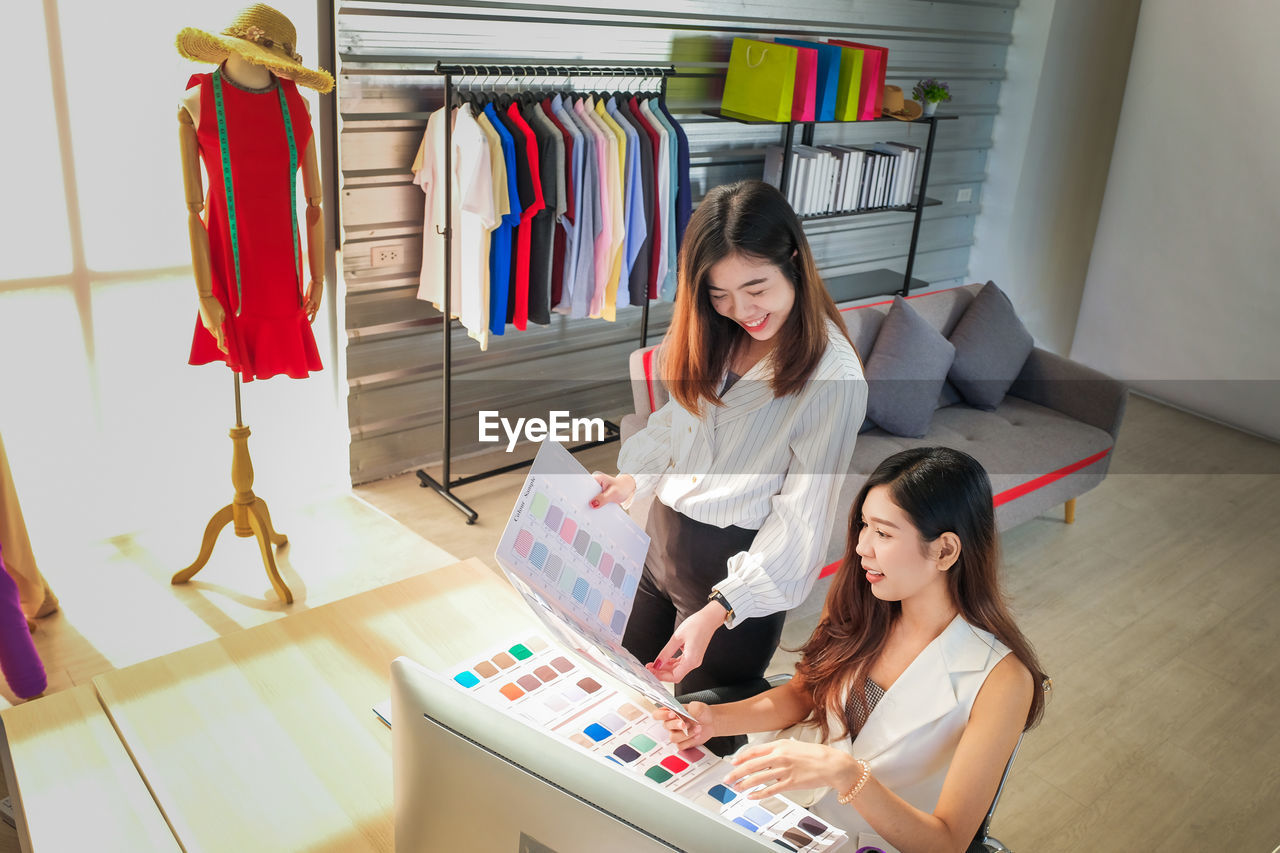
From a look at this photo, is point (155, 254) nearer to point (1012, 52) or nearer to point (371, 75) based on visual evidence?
point (371, 75)

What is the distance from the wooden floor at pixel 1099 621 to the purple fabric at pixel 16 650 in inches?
5.0

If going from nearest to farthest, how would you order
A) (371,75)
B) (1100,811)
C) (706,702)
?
1. (706,702)
2. (1100,811)
3. (371,75)

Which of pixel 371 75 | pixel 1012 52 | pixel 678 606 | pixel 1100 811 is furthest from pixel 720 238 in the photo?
pixel 1012 52

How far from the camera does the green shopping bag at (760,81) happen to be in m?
4.54

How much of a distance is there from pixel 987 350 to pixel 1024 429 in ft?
1.20

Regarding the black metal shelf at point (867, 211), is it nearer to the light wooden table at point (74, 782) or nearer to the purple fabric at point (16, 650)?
the purple fabric at point (16, 650)

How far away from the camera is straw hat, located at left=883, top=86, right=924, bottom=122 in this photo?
5242 mm

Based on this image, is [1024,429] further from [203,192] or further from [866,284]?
[203,192]

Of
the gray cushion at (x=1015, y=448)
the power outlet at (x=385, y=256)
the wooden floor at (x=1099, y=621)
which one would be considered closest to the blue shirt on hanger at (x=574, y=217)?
the power outlet at (x=385, y=256)

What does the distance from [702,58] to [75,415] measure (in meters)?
3.01

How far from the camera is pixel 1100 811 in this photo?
2.79m

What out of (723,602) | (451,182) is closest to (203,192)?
(451,182)

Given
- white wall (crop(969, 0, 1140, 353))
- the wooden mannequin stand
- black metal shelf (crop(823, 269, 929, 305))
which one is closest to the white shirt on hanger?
the wooden mannequin stand

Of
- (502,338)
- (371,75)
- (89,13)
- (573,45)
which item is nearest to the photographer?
(89,13)
